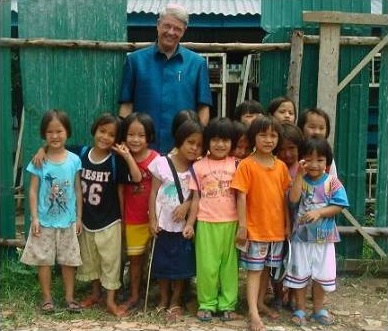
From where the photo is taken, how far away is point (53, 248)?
13.1 feet

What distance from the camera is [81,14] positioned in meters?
4.65

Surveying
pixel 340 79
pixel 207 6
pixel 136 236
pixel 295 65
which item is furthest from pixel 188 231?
pixel 207 6

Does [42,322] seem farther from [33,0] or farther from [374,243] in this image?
[374,243]

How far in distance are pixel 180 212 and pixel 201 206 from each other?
0.49ft

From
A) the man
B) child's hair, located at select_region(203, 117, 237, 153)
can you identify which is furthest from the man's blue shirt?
child's hair, located at select_region(203, 117, 237, 153)

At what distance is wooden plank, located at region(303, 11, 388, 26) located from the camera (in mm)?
4574

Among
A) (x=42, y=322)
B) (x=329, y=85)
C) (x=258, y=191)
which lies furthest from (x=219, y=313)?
(x=329, y=85)

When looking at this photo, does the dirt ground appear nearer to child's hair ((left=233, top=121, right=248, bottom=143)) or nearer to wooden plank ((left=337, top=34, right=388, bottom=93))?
child's hair ((left=233, top=121, right=248, bottom=143))

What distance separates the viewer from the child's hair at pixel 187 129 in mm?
3775

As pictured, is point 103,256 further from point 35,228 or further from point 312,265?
point 312,265

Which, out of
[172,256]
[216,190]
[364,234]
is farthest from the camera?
[364,234]

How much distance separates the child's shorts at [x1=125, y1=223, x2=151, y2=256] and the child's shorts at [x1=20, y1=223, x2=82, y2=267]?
359 mm

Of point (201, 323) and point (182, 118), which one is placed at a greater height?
point (182, 118)

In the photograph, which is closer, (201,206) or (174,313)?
(201,206)
